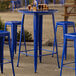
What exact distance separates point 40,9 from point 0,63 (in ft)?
4.93

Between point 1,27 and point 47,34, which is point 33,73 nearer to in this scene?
point 1,27

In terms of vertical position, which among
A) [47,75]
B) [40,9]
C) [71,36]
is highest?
[40,9]

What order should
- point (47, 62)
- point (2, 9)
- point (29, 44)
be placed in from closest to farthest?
1. point (47, 62)
2. point (29, 44)
3. point (2, 9)

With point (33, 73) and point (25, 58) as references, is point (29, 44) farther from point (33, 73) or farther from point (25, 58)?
point (33, 73)

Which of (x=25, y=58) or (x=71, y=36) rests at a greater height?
(x=71, y=36)

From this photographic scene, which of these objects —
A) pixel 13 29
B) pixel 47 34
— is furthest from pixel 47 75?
pixel 47 34

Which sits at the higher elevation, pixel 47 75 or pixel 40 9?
pixel 40 9

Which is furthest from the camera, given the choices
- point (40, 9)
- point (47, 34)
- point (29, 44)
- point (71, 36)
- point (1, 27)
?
point (47, 34)

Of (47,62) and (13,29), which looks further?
(13,29)

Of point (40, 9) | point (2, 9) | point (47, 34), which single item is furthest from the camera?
point (2, 9)

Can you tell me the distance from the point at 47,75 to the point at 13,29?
184 centimetres

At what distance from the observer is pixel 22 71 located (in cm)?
547

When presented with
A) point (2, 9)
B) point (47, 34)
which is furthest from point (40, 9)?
point (2, 9)

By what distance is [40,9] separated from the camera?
18.6ft
